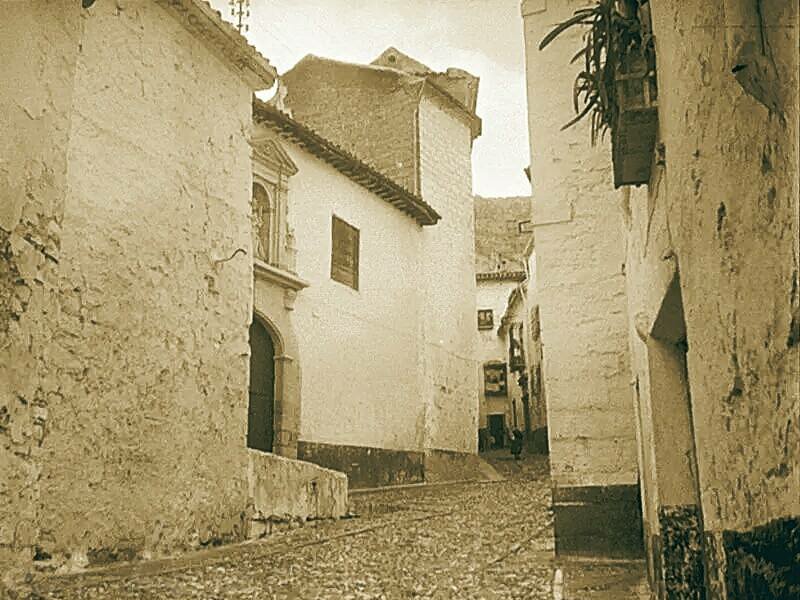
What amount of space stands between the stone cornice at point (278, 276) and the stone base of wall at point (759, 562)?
34.0 feet

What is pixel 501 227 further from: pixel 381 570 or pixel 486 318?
pixel 381 570

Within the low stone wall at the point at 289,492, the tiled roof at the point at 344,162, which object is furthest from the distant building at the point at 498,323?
the low stone wall at the point at 289,492

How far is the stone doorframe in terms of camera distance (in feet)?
40.5

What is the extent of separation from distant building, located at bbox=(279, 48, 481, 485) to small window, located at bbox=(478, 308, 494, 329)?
524 inches

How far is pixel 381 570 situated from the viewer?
5738 millimetres

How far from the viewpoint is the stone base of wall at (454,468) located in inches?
655

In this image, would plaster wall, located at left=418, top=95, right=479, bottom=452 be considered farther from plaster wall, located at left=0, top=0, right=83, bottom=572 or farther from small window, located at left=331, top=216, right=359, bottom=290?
plaster wall, located at left=0, top=0, right=83, bottom=572

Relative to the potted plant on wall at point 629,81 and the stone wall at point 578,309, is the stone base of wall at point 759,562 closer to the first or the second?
the potted plant on wall at point 629,81

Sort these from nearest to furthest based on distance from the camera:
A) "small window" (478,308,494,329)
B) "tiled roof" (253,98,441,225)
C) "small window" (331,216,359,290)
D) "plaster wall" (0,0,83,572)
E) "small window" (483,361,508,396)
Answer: "plaster wall" (0,0,83,572)
"tiled roof" (253,98,441,225)
"small window" (331,216,359,290)
"small window" (483,361,508,396)
"small window" (478,308,494,329)

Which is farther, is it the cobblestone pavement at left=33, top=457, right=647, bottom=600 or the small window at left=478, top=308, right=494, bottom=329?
the small window at left=478, top=308, right=494, bottom=329

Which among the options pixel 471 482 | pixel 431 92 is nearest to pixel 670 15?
pixel 471 482

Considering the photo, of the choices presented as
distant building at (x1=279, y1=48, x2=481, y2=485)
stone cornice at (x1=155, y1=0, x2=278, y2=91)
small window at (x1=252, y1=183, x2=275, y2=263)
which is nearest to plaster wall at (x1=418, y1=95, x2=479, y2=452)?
distant building at (x1=279, y1=48, x2=481, y2=485)

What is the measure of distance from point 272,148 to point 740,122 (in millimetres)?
11404

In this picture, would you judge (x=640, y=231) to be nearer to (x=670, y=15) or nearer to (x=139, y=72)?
(x=670, y=15)
